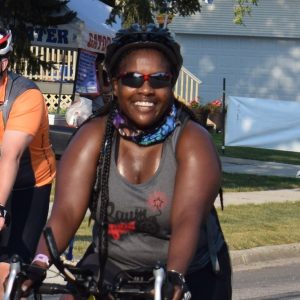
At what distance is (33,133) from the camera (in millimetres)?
5371

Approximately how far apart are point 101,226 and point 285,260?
325 inches

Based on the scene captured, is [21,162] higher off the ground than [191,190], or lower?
lower

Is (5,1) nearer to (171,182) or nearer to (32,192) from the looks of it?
(32,192)

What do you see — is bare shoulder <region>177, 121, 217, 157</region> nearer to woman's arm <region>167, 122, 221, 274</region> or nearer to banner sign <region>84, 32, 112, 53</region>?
woman's arm <region>167, 122, 221, 274</region>

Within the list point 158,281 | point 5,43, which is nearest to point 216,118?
point 5,43

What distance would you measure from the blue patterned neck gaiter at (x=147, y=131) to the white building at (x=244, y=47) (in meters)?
38.0

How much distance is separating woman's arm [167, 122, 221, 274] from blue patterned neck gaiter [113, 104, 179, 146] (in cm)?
6

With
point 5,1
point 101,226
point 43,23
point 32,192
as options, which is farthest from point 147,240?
point 43,23

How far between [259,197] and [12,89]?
11223 millimetres

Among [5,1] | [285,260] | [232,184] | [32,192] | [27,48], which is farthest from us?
[232,184]

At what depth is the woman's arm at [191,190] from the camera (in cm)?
364

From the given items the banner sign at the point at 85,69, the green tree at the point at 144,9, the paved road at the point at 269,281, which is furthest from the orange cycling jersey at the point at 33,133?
the banner sign at the point at 85,69

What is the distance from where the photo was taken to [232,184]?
17859 mm

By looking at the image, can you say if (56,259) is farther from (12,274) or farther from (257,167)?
(257,167)
